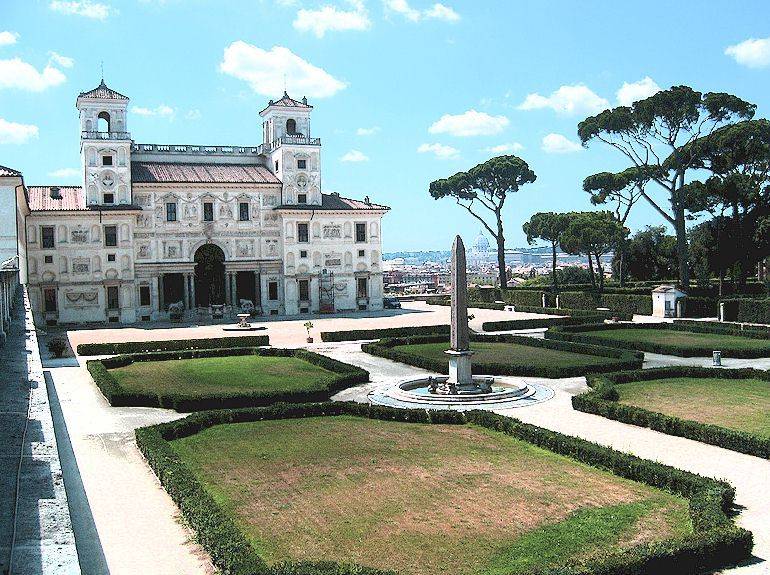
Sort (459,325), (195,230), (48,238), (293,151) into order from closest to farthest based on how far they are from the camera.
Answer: (459,325) < (48,238) < (195,230) < (293,151)

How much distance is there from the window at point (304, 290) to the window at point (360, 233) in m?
5.07

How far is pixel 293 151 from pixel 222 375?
3189 cm

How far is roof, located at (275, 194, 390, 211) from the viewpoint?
55.3 m

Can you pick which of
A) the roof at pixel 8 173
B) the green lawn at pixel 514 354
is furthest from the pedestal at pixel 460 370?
the roof at pixel 8 173

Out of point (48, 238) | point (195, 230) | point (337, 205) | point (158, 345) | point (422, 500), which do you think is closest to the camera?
point (422, 500)

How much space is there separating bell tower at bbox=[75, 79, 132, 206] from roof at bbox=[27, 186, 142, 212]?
0.64 metres

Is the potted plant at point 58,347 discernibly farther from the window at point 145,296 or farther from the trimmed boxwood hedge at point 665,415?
the trimmed boxwood hedge at point 665,415

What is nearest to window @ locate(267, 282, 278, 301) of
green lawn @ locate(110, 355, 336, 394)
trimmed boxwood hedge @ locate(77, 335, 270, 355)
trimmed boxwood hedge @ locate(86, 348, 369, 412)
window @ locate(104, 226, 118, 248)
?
window @ locate(104, 226, 118, 248)

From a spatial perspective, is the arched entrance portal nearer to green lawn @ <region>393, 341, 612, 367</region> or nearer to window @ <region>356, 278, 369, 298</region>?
window @ <region>356, 278, 369, 298</region>

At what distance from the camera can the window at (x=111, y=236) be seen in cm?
5088

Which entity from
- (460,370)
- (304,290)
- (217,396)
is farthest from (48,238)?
(460,370)

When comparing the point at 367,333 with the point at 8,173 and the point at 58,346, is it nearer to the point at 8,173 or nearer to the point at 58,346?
the point at 58,346

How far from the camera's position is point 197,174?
54.3m

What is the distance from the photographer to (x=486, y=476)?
13352mm
